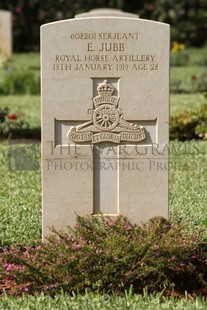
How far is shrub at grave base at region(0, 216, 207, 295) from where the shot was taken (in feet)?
14.9

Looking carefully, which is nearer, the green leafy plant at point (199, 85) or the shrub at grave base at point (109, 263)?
the shrub at grave base at point (109, 263)

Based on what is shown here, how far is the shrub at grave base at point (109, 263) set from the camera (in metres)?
4.54

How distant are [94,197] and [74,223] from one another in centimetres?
22

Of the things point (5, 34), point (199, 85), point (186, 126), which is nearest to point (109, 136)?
point (186, 126)

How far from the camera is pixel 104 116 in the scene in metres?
5.04

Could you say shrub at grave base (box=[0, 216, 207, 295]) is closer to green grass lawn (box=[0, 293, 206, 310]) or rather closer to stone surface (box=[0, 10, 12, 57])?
green grass lawn (box=[0, 293, 206, 310])

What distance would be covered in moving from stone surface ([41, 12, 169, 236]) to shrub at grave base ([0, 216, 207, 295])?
0.26 m

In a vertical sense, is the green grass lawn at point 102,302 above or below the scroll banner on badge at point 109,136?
below

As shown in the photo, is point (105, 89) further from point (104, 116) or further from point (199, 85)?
point (199, 85)

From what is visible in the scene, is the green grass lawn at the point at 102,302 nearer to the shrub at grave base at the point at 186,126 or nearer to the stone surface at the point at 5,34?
the shrub at grave base at the point at 186,126

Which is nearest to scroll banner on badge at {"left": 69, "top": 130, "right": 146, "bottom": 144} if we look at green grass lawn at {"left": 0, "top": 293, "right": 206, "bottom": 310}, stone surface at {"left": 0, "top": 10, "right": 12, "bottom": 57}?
green grass lawn at {"left": 0, "top": 293, "right": 206, "bottom": 310}

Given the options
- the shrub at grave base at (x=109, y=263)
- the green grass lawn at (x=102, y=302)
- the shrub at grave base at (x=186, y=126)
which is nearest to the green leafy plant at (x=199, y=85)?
the shrub at grave base at (x=186, y=126)

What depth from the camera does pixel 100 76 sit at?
5035 millimetres

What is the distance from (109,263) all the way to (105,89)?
117 cm
